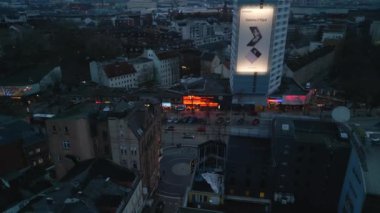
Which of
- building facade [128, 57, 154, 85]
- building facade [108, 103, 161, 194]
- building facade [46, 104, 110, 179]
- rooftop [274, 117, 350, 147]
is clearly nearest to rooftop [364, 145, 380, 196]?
rooftop [274, 117, 350, 147]

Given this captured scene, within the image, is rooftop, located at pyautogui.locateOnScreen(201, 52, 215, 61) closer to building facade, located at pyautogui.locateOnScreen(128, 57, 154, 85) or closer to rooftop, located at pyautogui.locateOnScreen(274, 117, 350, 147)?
building facade, located at pyautogui.locateOnScreen(128, 57, 154, 85)

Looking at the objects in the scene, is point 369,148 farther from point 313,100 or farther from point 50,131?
point 313,100

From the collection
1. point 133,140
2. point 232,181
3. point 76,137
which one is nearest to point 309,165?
point 232,181

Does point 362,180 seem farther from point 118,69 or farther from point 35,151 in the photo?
point 118,69

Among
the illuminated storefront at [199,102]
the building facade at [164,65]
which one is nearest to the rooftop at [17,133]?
the illuminated storefront at [199,102]

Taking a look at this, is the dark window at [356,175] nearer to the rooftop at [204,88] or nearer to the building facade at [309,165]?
the building facade at [309,165]

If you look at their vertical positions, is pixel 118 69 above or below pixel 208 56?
below
